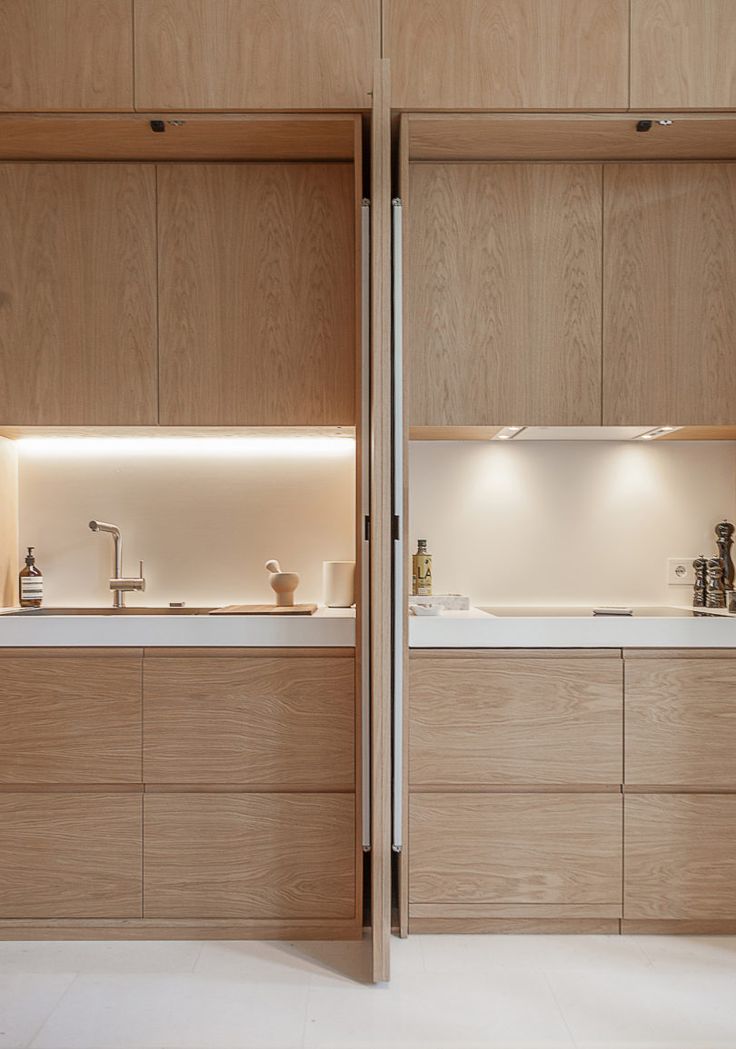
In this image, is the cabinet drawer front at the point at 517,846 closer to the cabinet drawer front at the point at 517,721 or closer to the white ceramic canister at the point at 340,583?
the cabinet drawer front at the point at 517,721

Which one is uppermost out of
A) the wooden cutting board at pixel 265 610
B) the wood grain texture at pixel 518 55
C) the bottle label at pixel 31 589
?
the wood grain texture at pixel 518 55

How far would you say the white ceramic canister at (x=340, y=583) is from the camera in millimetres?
2799

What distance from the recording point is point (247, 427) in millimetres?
2611

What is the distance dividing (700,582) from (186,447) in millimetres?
1737

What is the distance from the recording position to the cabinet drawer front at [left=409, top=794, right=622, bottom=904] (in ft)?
7.85

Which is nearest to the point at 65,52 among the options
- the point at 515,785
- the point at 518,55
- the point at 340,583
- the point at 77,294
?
the point at 77,294

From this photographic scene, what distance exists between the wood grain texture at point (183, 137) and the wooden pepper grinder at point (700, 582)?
5.45 ft

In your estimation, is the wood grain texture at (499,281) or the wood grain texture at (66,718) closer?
the wood grain texture at (66,718)

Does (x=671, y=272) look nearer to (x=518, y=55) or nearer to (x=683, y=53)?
(x=683, y=53)

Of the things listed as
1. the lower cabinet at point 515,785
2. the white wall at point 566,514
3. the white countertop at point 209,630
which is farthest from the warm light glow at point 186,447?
the lower cabinet at point 515,785

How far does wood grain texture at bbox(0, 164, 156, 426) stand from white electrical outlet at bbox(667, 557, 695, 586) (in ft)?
5.62

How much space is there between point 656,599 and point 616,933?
1.03 m

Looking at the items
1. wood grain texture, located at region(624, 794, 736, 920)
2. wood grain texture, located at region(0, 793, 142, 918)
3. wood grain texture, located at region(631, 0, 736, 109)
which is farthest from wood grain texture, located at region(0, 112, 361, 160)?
wood grain texture, located at region(624, 794, 736, 920)

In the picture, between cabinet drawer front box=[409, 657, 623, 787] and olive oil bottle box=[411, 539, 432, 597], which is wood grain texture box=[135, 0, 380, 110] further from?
cabinet drawer front box=[409, 657, 623, 787]
